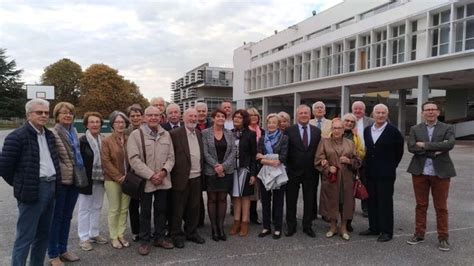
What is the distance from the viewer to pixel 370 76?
1131 inches

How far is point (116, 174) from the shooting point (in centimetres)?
502

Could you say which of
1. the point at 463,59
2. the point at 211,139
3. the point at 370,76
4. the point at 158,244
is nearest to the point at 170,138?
the point at 211,139

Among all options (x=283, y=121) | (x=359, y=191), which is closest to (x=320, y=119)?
(x=283, y=121)

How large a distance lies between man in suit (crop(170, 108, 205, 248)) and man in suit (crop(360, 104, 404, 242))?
256cm

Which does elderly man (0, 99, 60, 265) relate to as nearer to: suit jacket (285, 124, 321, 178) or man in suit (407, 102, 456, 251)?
suit jacket (285, 124, 321, 178)

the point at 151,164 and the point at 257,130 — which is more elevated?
the point at 257,130

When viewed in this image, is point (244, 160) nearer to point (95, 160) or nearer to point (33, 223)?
point (95, 160)

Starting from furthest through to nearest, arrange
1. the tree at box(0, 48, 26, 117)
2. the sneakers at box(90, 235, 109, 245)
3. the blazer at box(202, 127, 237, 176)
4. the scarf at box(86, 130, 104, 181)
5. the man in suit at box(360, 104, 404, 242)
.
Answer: the tree at box(0, 48, 26, 117) → the man in suit at box(360, 104, 404, 242) → the blazer at box(202, 127, 237, 176) → the sneakers at box(90, 235, 109, 245) → the scarf at box(86, 130, 104, 181)

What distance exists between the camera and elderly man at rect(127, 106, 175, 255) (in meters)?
4.87

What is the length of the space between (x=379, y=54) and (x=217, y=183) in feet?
86.2

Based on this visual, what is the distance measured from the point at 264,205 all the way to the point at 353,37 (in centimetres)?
2791

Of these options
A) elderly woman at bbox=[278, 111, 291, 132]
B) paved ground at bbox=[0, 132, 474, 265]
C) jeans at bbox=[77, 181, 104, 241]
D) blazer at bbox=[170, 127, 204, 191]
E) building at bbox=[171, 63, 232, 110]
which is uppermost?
building at bbox=[171, 63, 232, 110]

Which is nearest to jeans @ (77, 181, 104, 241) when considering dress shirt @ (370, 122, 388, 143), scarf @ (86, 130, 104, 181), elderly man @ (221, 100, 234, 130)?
scarf @ (86, 130, 104, 181)

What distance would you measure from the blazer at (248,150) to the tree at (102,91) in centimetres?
4953
